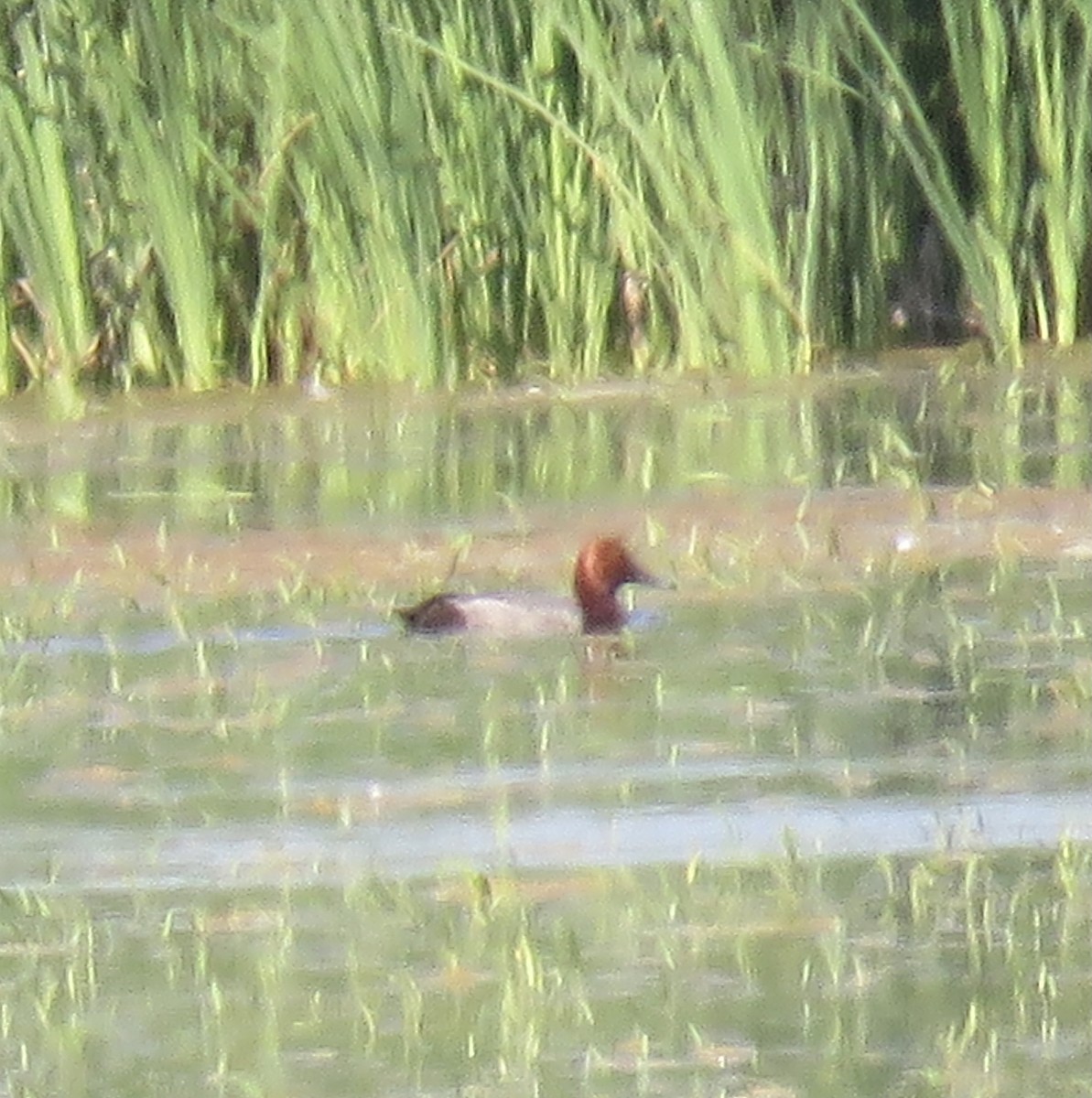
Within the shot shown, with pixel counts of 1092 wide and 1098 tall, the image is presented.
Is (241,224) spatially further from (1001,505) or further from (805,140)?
(1001,505)

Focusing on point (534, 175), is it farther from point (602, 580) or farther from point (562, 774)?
point (562, 774)

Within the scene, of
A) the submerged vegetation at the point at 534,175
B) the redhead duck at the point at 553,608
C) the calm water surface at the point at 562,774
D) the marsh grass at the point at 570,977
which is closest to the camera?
the marsh grass at the point at 570,977

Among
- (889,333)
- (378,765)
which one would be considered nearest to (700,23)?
(889,333)

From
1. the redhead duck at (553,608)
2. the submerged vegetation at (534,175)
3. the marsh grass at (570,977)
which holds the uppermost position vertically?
the submerged vegetation at (534,175)

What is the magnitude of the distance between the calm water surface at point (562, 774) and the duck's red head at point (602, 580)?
0.05 metres

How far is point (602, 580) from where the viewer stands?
18.9 feet

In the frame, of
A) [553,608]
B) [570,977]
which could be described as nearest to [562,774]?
[570,977]

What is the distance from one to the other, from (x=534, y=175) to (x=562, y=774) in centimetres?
431

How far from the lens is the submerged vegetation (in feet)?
28.2

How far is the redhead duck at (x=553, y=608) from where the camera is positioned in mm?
5641

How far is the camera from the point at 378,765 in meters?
4.82

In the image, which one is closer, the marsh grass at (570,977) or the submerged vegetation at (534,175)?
the marsh grass at (570,977)

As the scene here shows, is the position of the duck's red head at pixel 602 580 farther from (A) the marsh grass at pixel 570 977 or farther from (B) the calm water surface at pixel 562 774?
(A) the marsh grass at pixel 570 977

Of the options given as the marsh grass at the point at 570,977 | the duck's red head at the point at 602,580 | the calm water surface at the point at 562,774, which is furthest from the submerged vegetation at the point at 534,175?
the marsh grass at the point at 570,977
